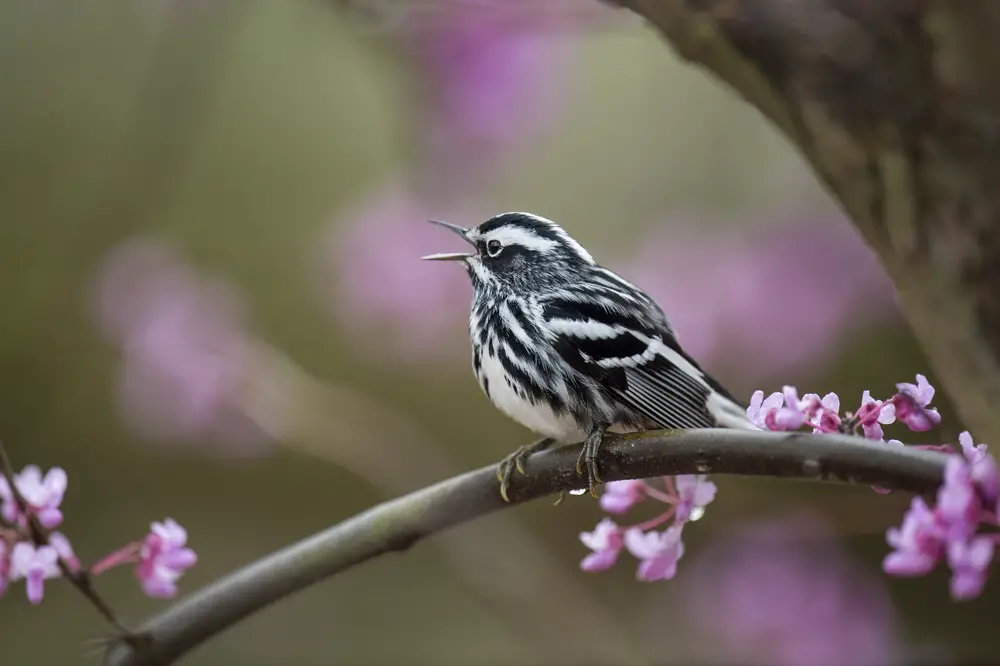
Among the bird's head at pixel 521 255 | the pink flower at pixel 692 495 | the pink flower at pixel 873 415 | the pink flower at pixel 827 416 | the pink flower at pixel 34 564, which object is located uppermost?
the bird's head at pixel 521 255

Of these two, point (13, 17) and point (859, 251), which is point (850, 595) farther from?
point (13, 17)

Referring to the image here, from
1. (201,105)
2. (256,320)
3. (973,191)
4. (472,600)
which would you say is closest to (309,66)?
(201,105)

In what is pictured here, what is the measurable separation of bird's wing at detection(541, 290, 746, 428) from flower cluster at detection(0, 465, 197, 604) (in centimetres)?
23

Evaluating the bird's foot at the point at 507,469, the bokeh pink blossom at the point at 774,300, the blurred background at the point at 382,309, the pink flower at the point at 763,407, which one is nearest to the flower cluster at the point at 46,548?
the bird's foot at the point at 507,469

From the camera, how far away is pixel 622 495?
17.9 inches

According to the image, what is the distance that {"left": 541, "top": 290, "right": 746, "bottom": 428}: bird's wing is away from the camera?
52 cm

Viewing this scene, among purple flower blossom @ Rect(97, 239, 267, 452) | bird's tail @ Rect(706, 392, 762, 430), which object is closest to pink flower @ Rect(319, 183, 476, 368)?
purple flower blossom @ Rect(97, 239, 267, 452)

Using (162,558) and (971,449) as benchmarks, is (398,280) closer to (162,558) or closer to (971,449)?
(162,558)

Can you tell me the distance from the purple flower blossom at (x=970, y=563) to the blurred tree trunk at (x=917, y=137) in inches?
1.4

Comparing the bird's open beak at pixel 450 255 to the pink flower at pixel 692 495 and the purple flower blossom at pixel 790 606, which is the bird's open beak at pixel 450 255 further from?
the purple flower blossom at pixel 790 606

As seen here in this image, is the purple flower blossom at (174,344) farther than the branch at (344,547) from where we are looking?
Yes

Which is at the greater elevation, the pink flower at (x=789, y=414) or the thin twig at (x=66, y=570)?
the pink flower at (x=789, y=414)

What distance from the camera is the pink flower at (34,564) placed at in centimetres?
41

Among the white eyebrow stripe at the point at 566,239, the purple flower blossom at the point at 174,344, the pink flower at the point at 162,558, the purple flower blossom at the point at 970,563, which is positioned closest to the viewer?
the purple flower blossom at the point at 970,563
